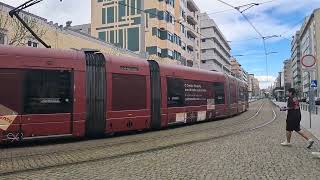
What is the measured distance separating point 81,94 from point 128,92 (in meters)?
2.34

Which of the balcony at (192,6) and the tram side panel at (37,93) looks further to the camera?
the balcony at (192,6)

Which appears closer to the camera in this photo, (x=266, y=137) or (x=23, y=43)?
(x=266, y=137)

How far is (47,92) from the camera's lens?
44.6 ft

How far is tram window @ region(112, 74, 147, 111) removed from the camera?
15797mm

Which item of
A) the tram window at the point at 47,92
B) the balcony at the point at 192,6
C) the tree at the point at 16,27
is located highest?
the balcony at the point at 192,6

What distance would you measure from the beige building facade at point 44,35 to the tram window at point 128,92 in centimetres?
1386

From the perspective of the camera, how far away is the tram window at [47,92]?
13188 mm

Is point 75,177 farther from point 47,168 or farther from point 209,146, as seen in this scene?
point 209,146

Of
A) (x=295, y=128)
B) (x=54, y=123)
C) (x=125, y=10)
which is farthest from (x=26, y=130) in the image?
(x=125, y=10)

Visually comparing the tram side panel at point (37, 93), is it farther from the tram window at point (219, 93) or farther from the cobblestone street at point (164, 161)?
the tram window at point (219, 93)

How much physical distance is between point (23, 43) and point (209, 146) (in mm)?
21123

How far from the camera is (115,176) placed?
802cm

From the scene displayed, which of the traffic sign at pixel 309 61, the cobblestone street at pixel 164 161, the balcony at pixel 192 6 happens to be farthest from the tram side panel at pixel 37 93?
the balcony at pixel 192 6

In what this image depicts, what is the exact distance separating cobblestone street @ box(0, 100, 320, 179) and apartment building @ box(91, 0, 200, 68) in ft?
150
